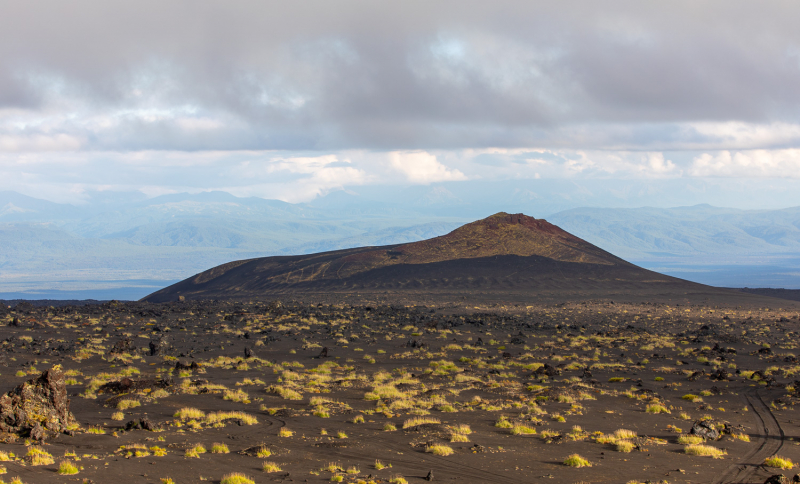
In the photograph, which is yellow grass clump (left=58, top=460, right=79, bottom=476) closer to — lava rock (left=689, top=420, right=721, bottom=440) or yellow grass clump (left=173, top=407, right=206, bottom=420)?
yellow grass clump (left=173, top=407, right=206, bottom=420)

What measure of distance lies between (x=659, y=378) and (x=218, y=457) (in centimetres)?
2203

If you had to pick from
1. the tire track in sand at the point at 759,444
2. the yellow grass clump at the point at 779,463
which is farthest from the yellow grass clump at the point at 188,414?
the yellow grass clump at the point at 779,463

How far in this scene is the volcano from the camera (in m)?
86.1

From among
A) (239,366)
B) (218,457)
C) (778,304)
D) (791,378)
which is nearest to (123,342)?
(239,366)

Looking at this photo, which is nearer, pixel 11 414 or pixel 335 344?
pixel 11 414

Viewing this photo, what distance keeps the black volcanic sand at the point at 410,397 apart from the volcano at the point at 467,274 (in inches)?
1396

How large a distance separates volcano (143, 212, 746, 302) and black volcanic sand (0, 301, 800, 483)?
35.5m

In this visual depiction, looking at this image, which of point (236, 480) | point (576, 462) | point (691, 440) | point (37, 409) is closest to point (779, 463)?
point (691, 440)

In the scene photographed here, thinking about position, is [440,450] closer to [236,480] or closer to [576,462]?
[576,462]

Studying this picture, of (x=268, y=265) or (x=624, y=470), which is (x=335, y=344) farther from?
(x=268, y=265)

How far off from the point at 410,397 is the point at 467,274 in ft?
242

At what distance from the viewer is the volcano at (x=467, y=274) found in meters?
86.1

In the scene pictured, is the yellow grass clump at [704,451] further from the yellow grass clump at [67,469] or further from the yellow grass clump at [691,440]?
the yellow grass clump at [67,469]

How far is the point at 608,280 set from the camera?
309 ft
